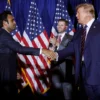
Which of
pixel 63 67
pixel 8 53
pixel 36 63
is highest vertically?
pixel 8 53

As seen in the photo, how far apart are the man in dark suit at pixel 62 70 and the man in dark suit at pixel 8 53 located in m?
0.74

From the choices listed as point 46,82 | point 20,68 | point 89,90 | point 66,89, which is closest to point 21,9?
point 20,68

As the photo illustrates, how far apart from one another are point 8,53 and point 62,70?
1.19 m

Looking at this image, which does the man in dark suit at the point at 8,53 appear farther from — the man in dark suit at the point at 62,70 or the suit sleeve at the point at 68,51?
the man in dark suit at the point at 62,70

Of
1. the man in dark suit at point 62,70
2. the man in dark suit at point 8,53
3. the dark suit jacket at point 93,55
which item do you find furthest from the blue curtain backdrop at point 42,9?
the dark suit jacket at point 93,55

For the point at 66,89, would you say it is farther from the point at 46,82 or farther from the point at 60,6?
the point at 60,6

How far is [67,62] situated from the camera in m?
4.70

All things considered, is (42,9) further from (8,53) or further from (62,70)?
(8,53)

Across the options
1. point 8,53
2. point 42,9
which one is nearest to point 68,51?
point 8,53

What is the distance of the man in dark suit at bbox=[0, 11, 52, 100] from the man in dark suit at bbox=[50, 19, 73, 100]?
2.41 feet

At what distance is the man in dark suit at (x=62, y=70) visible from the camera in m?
4.59

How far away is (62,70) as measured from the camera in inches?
181

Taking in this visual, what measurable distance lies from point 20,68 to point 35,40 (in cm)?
62

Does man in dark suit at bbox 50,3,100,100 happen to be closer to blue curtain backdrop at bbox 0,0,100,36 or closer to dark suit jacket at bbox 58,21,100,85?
dark suit jacket at bbox 58,21,100,85
